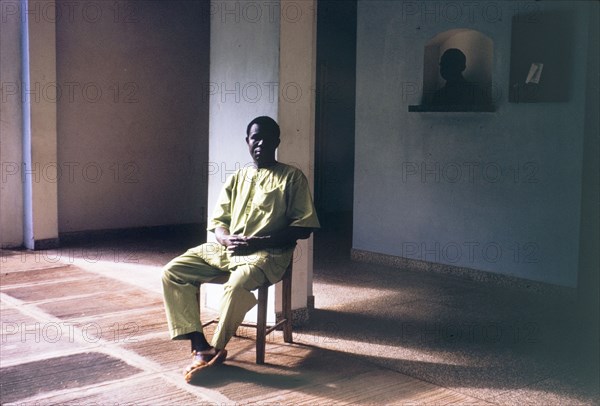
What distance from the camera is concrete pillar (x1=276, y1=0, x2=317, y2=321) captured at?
4.60 meters

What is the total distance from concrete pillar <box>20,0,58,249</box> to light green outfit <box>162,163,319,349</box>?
3.64m

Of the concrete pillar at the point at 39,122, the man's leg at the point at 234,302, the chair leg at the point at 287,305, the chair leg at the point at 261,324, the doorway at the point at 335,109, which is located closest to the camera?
the man's leg at the point at 234,302

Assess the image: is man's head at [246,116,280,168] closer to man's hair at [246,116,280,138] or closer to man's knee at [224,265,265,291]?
man's hair at [246,116,280,138]

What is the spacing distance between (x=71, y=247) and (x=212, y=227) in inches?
148

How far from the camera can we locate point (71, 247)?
24.6 ft

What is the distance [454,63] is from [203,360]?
3.74m

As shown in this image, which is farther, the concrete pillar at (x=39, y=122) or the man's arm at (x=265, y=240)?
the concrete pillar at (x=39, y=122)

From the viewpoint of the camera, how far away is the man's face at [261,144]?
13.5 feet

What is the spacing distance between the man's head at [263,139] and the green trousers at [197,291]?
659 mm

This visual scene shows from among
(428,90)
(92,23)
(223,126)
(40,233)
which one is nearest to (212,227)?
(223,126)

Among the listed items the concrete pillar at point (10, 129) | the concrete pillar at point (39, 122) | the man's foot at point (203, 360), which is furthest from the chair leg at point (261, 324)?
the concrete pillar at point (10, 129)

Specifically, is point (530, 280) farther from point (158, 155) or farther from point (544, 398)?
point (158, 155)

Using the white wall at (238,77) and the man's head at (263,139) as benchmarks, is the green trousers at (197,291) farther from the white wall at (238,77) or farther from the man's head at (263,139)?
the white wall at (238,77)

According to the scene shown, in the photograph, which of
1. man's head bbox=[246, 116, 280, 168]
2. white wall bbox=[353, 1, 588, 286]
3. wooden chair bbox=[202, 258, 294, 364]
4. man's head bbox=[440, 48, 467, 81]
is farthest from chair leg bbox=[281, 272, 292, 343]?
man's head bbox=[440, 48, 467, 81]
